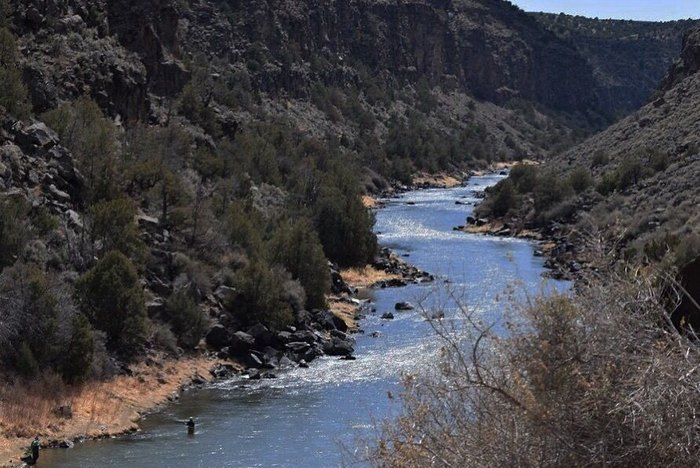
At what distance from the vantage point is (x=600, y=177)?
8719cm

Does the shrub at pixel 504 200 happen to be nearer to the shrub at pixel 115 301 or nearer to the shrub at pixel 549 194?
the shrub at pixel 549 194

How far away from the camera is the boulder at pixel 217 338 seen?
41125mm

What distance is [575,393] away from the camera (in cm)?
1008

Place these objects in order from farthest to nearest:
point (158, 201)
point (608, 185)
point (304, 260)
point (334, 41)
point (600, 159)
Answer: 1. point (334, 41)
2. point (600, 159)
3. point (608, 185)
4. point (304, 260)
5. point (158, 201)

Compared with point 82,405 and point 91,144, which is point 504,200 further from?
point 82,405

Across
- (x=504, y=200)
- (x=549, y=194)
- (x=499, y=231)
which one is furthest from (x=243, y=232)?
(x=504, y=200)

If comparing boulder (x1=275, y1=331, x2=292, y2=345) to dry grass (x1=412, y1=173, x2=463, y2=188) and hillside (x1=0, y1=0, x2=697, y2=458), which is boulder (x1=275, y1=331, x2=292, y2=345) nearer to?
hillside (x1=0, y1=0, x2=697, y2=458)

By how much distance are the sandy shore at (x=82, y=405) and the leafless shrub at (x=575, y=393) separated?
62.7 ft

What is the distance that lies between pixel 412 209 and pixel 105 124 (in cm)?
4503

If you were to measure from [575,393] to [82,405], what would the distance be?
2509 cm

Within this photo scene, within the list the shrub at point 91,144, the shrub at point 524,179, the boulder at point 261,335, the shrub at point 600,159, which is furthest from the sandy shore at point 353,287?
the shrub at point 600,159

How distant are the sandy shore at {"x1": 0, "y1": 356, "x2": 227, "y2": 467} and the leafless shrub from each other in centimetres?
1913

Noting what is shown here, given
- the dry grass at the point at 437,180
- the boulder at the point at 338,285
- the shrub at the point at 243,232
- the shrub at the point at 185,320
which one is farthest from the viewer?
the dry grass at the point at 437,180

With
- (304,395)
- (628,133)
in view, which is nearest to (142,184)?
(304,395)
